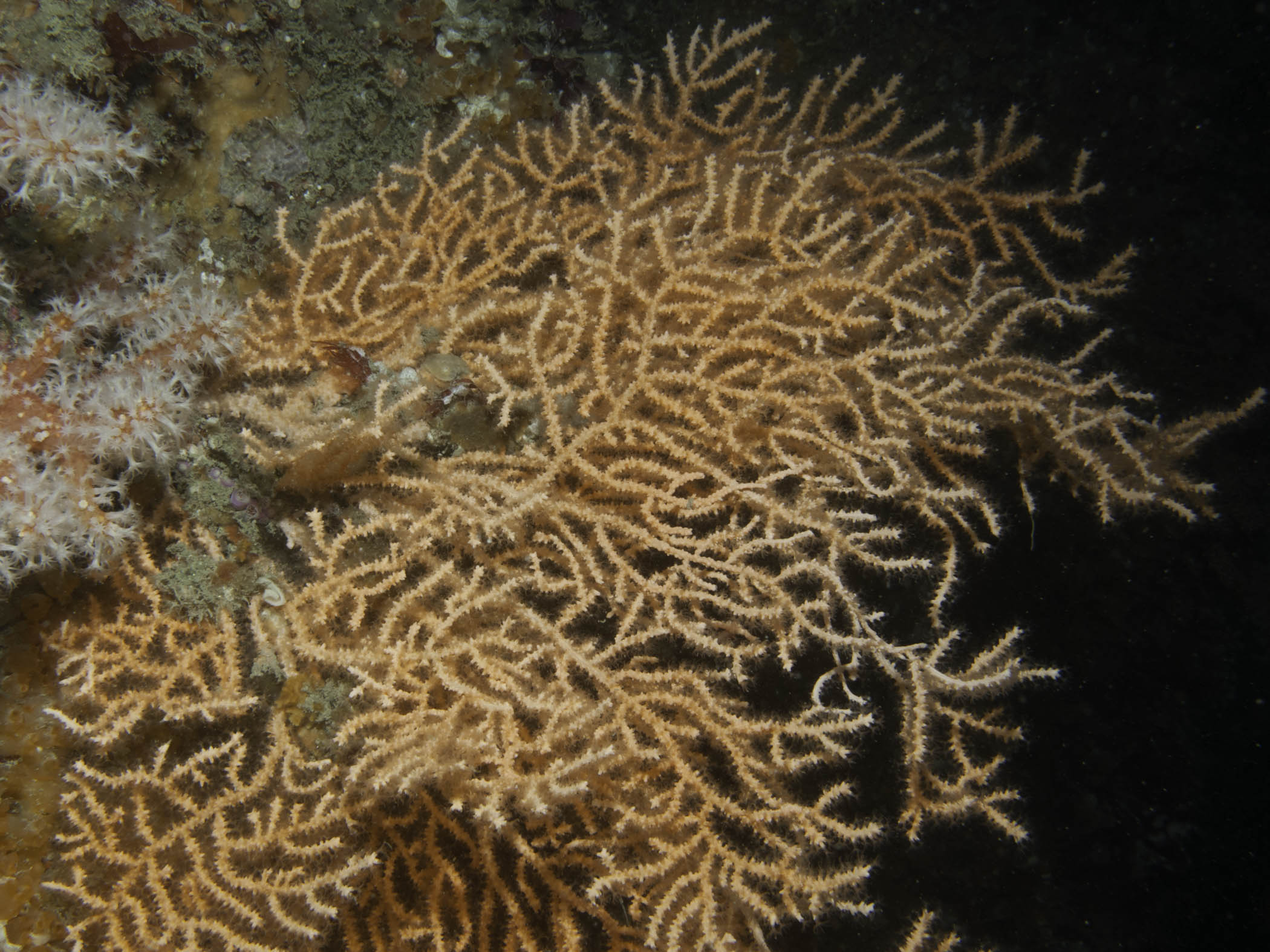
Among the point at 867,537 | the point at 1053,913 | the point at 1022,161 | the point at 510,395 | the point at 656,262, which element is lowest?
the point at 1053,913

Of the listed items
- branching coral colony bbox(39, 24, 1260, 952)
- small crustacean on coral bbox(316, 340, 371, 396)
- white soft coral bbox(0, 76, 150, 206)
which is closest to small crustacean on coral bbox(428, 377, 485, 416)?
branching coral colony bbox(39, 24, 1260, 952)

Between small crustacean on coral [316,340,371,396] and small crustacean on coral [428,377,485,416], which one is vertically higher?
small crustacean on coral [428,377,485,416]

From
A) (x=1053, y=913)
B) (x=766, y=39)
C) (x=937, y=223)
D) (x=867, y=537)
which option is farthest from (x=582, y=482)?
(x=1053, y=913)

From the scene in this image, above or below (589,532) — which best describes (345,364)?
above

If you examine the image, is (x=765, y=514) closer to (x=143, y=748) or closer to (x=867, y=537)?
(x=867, y=537)

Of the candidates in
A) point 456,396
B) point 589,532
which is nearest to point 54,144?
point 456,396

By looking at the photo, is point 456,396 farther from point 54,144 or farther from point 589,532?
point 54,144

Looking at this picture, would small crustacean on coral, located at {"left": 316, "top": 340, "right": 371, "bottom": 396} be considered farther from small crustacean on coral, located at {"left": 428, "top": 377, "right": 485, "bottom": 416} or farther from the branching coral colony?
small crustacean on coral, located at {"left": 428, "top": 377, "right": 485, "bottom": 416}

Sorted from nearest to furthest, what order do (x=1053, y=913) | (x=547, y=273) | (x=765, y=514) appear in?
(x=765, y=514), (x=547, y=273), (x=1053, y=913)
